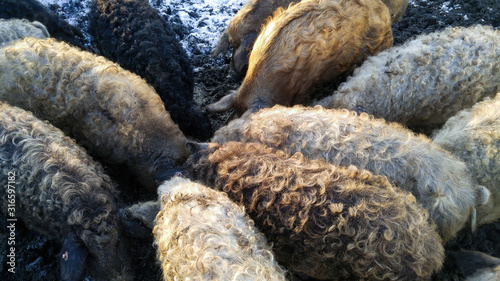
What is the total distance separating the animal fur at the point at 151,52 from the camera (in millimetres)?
3908

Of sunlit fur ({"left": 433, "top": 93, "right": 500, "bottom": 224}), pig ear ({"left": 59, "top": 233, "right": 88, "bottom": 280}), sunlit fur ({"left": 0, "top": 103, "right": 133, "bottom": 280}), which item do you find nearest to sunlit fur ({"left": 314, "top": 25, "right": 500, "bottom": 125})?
sunlit fur ({"left": 433, "top": 93, "right": 500, "bottom": 224})

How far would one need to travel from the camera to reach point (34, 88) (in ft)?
11.1

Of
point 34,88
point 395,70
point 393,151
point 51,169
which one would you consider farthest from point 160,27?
Result: point 393,151

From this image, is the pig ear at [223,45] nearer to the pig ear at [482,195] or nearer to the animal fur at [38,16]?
the animal fur at [38,16]

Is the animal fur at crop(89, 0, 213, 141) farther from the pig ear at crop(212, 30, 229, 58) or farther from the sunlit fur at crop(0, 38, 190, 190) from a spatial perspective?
the pig ear at crop(212, 30, 229, 58)

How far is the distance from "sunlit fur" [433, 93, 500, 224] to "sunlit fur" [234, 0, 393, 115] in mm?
1372

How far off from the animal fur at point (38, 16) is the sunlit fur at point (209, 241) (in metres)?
3.19

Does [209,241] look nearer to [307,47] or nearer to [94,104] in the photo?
[94,104]

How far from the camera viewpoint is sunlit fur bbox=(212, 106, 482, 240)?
2707 millimetres

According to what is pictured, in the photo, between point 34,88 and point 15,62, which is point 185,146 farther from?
point 15,62

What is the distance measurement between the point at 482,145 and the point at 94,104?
3358 millimetres

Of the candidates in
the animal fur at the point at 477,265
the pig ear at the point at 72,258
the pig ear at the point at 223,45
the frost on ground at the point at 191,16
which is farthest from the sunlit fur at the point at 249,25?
the animal fur at the point at 477,265

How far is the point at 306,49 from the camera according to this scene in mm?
3861

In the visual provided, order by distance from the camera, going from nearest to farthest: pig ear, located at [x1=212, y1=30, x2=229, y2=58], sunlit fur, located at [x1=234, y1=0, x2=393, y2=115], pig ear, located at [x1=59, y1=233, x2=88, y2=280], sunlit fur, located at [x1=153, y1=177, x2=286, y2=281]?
1. sunlit fur, located at [x1=153, y1=177, x2=286, y2=281]
2. pig ear, located at [x1=59, y1=233, x2=88, y2=280]
3. sunlit fur, located at [x1=234, y1=0, x2=393, y2=115]
4. pig ear, located at [x1=212, y1=30, x2=229, y2=58]
